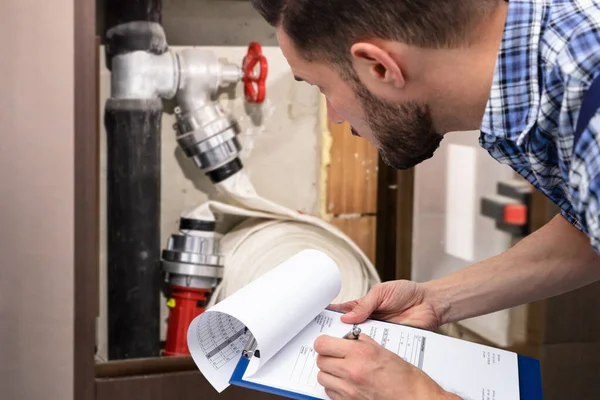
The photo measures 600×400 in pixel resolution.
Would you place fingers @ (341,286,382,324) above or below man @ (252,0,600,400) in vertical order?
below

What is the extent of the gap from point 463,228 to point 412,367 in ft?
2.27

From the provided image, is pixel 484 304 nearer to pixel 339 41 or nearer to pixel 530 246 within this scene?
pixel 530 246

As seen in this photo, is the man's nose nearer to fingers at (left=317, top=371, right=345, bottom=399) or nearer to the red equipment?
fingers at (left=317, top=371, right=345, bottom=399)

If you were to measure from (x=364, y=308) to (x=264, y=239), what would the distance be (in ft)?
1.67

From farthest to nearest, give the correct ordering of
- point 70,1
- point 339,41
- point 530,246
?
point 70,1 < point 530,246 < point 339,41

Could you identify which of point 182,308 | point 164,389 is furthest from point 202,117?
point 164,389

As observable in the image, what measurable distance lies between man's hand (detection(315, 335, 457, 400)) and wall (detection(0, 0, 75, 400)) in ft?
1.96

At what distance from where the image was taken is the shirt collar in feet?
1.90

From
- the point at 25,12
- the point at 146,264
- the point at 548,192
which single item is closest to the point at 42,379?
the point at 146,264

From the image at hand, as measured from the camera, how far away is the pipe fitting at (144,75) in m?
1.24

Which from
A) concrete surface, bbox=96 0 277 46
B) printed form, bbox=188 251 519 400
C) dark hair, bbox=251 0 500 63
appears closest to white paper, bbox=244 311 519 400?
printed form, bbox=188 251 519 400

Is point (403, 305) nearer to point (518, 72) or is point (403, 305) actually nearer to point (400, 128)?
point (400, 128)

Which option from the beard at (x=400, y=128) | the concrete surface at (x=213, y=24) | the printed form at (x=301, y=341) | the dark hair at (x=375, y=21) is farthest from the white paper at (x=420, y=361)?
the concrete surface at (x=213, y=24)

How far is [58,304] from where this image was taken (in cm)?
116
